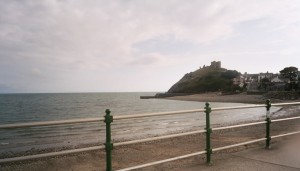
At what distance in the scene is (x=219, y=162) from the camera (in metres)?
6.40

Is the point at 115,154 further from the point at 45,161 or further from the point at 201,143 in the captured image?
the point at 201,143

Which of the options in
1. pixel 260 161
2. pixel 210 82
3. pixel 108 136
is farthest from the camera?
pixel 210 82

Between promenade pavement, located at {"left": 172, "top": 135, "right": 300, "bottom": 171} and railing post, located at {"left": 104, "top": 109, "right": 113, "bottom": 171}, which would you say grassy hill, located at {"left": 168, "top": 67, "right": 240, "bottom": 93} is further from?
railing post, located at {"left": 104, "top": 109, "right": 113, "bottom": 171}

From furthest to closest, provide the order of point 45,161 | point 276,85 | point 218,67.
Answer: point 218,67 → point 276,85 → point 45,161

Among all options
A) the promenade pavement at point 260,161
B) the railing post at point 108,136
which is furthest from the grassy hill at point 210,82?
the railing post at point 108,136

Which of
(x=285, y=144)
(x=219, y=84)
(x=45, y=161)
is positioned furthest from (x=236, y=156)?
(x=219, y=84)

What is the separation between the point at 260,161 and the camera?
6.35m

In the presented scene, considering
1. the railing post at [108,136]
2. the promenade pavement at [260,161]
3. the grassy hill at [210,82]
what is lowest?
the promenade pavement at [260,161]

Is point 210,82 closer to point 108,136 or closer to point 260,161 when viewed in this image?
point 260,161

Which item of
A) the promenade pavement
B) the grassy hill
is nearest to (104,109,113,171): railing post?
the promenade pavement

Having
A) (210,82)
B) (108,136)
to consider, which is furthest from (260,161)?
(210,82)

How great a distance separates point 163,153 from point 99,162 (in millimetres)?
3074

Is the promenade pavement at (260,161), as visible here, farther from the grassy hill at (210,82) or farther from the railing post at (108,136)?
the grassy hill at (210,82)

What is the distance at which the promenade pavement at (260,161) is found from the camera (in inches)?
231
